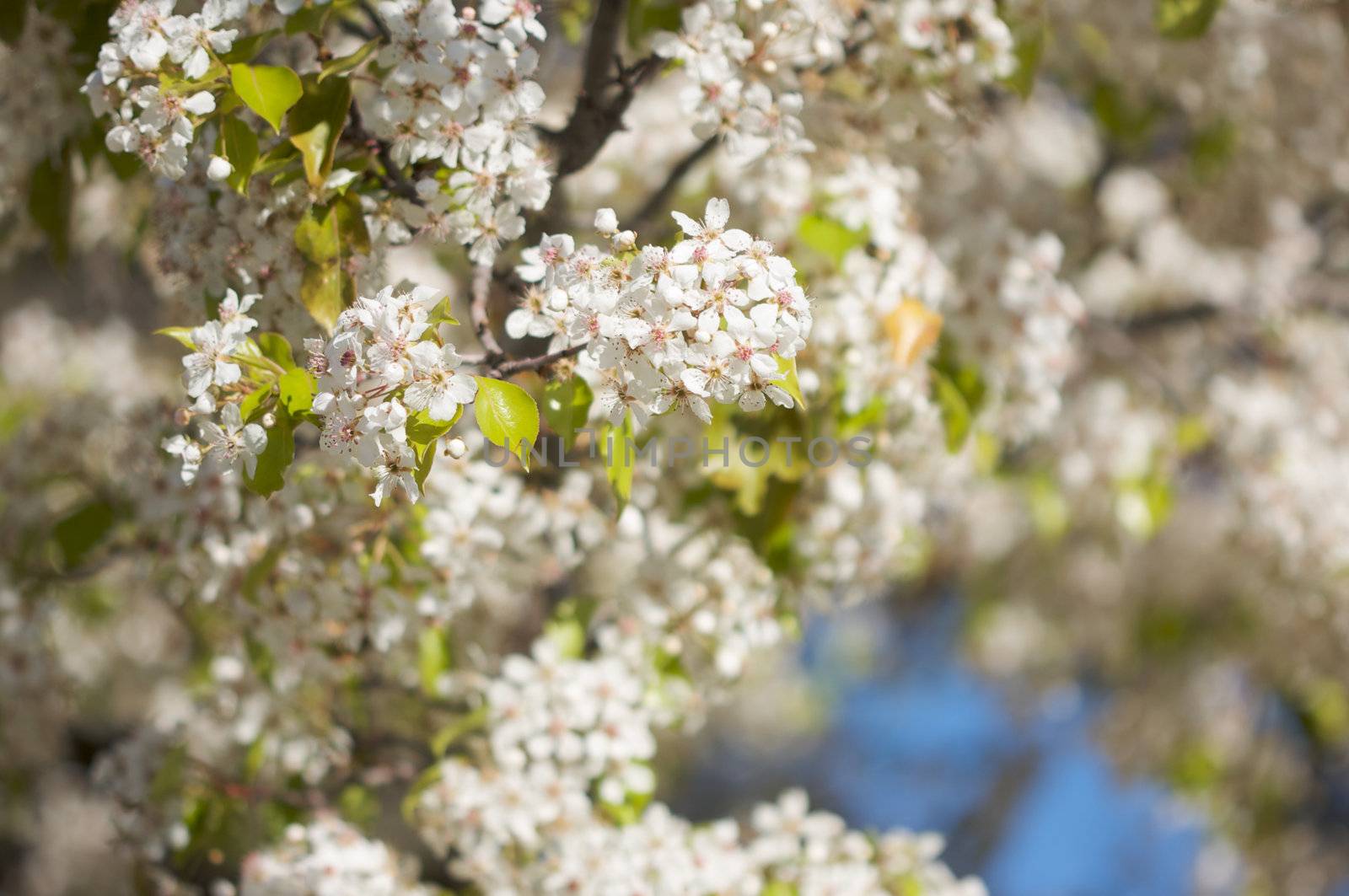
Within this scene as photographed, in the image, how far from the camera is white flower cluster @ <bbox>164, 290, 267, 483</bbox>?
1669 millimetres

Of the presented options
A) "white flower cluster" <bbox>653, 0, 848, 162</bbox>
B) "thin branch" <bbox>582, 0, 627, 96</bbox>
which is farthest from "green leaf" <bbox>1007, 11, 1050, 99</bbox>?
"thin branch" <bbox>582, 0, 627, 96</bbox>

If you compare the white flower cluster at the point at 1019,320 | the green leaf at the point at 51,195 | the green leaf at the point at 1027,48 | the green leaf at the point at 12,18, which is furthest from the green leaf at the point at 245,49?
the white flower cluster at the point at 1019,320

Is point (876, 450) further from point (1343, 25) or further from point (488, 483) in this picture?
point (1343, 25)

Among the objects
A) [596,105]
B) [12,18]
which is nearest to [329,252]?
[596,105]

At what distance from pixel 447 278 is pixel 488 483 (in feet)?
5.64

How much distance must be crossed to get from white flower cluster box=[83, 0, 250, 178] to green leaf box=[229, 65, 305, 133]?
55mm

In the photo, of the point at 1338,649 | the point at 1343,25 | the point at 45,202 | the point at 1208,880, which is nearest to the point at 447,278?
the point at 45,202

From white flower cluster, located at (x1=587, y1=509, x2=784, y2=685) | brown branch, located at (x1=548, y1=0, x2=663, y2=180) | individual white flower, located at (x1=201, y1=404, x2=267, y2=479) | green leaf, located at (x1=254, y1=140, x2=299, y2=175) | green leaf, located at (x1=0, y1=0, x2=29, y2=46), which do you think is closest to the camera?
individual white flower, located at (x1=201, y1=404, x2=267, y2=479)

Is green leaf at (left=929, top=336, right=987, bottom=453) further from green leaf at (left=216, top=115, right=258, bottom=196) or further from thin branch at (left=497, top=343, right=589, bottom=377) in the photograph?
green leaf at (left=216, top=115, right=258, bottom=196)

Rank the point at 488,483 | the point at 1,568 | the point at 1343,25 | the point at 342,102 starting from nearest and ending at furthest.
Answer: the point at 342,102 → the point at 488,483 → the point at 1,568 → the point at 1343,25

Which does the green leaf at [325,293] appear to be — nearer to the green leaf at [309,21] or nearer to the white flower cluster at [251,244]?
the white flower cluster at [251,244]

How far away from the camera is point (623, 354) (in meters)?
1.62

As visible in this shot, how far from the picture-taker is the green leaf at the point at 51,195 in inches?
102

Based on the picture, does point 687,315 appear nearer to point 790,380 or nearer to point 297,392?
point 790,380
